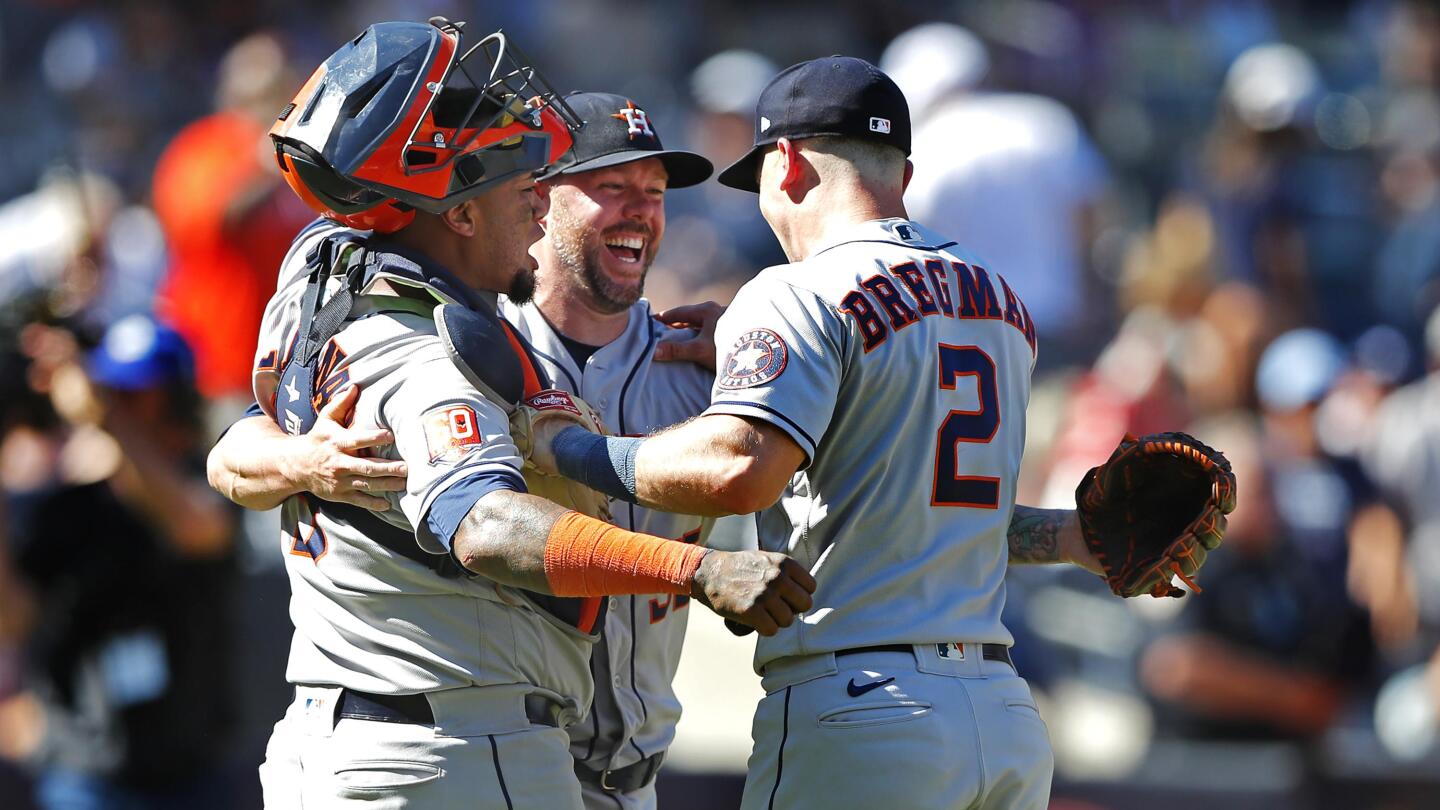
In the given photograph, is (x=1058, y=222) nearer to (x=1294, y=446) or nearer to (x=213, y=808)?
(x=1294, y=446)

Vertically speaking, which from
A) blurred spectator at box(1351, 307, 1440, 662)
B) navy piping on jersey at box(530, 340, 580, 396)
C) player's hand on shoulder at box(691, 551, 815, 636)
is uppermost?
blurred spectator at box(1351, 307, 1440, 662)

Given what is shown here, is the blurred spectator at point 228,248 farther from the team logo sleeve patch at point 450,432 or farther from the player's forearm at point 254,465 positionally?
the team logo sleeve patch at point 450,432

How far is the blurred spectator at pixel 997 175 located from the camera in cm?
787

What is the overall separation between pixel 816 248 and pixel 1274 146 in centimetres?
694

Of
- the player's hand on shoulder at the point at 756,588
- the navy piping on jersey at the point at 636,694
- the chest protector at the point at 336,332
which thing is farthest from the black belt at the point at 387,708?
the navy piping on jersey at the point at 636,694

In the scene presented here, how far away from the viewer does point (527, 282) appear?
12.5 ft

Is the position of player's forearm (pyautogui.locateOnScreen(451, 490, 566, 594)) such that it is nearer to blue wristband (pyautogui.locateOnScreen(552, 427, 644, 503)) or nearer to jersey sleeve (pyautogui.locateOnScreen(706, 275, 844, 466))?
blue wristband (pyautogui.locateOnScreen(552, 427, 644, 503))

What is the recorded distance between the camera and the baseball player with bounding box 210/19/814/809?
3.35 meters

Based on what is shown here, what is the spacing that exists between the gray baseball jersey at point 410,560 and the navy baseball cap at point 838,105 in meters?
0.86

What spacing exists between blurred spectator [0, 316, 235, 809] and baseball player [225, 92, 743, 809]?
240cm

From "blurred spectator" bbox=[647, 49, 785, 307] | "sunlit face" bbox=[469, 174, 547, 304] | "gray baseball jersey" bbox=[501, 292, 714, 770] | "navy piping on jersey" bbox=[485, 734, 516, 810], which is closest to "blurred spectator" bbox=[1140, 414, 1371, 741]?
"blurred spectator" bbox=[647, 49, 785, 307]

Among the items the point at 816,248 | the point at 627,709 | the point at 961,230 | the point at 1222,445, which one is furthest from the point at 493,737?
the point at 1222,445

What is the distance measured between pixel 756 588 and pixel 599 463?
0.60 metres

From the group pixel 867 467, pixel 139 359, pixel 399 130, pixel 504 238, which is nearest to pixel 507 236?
pixel 504 238
